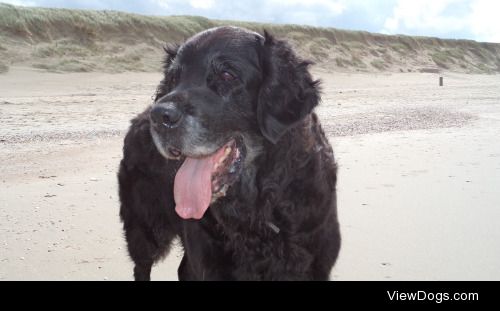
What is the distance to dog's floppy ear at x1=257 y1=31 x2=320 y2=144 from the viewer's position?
3.00m

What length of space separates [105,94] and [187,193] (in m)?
15.7

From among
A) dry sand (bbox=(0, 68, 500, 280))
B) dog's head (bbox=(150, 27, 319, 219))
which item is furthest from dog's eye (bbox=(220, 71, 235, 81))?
dry sand (bbox=(0, 68, 500, 280))

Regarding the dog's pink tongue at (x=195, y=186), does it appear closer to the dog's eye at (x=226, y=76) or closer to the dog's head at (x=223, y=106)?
the dog's head at (x=223, y=106)

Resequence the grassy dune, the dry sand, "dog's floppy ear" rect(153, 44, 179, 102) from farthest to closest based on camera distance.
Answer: the grassy dune
the dry sand
"dog's floppy ear" rect(153, 44, 179, 102)

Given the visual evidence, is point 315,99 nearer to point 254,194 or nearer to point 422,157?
point 254,194

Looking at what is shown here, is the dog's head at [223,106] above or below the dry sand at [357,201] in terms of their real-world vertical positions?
above

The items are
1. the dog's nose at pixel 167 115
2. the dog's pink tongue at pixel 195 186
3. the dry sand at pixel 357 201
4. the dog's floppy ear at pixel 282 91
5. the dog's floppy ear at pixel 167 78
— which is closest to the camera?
the dog's nose at pixel 167 115

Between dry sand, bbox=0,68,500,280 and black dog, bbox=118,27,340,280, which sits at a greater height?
black dog, bbox=118,27,340,280

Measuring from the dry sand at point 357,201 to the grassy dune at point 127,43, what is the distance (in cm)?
975

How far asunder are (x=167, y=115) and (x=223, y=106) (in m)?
0.38

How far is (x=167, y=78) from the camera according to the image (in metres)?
3.52

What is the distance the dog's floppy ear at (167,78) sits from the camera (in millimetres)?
3482

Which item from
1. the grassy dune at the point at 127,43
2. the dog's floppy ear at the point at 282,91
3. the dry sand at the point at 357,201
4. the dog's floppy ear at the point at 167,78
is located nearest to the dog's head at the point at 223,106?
the dog's floppy ear at the point at 282,91

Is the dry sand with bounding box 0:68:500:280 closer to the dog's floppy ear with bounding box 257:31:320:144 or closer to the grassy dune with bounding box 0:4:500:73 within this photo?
the dog's floppy ear with bounding box 257:31:320:144
